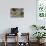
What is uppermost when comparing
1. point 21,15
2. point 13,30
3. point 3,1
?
point 3,1

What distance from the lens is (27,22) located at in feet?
22.4

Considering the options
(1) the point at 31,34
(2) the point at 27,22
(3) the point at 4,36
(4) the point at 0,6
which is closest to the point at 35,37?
(1) the point at 31,34

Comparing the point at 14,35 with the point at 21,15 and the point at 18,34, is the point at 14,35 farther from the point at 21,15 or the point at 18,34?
the point at 21,15

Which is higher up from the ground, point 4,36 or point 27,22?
point 27,22

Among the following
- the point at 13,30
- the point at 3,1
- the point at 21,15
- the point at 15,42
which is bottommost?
the point at 15,42

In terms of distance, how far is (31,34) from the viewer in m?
6.89

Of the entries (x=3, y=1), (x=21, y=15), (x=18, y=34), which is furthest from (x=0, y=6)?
(x=18, y=34)

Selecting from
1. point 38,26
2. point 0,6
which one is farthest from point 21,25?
point 0,6

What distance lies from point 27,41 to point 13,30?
2.67 feet

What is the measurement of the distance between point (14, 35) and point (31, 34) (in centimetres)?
78

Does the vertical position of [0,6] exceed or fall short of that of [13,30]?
it exceeds it

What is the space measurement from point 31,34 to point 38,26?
454 millimetres

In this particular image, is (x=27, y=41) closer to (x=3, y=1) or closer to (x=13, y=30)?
(x=13, y=30)

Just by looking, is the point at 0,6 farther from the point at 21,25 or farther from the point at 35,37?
the point at 35,37
